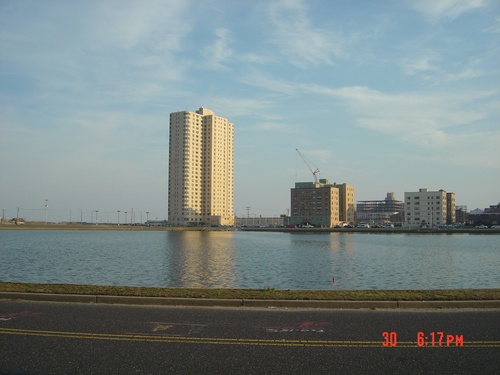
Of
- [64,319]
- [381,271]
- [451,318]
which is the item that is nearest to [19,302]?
[64,319]

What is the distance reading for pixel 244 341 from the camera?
42.1 ft

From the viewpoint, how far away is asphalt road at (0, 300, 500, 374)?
1062cm

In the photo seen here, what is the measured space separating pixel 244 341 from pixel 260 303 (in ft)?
18.3

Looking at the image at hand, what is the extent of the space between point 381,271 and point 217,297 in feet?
127

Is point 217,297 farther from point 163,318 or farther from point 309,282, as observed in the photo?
point 309,282

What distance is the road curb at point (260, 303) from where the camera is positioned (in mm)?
17922

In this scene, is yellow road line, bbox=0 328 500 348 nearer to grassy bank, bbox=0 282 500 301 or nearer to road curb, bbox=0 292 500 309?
road curb, bbox=0 292 500 309
